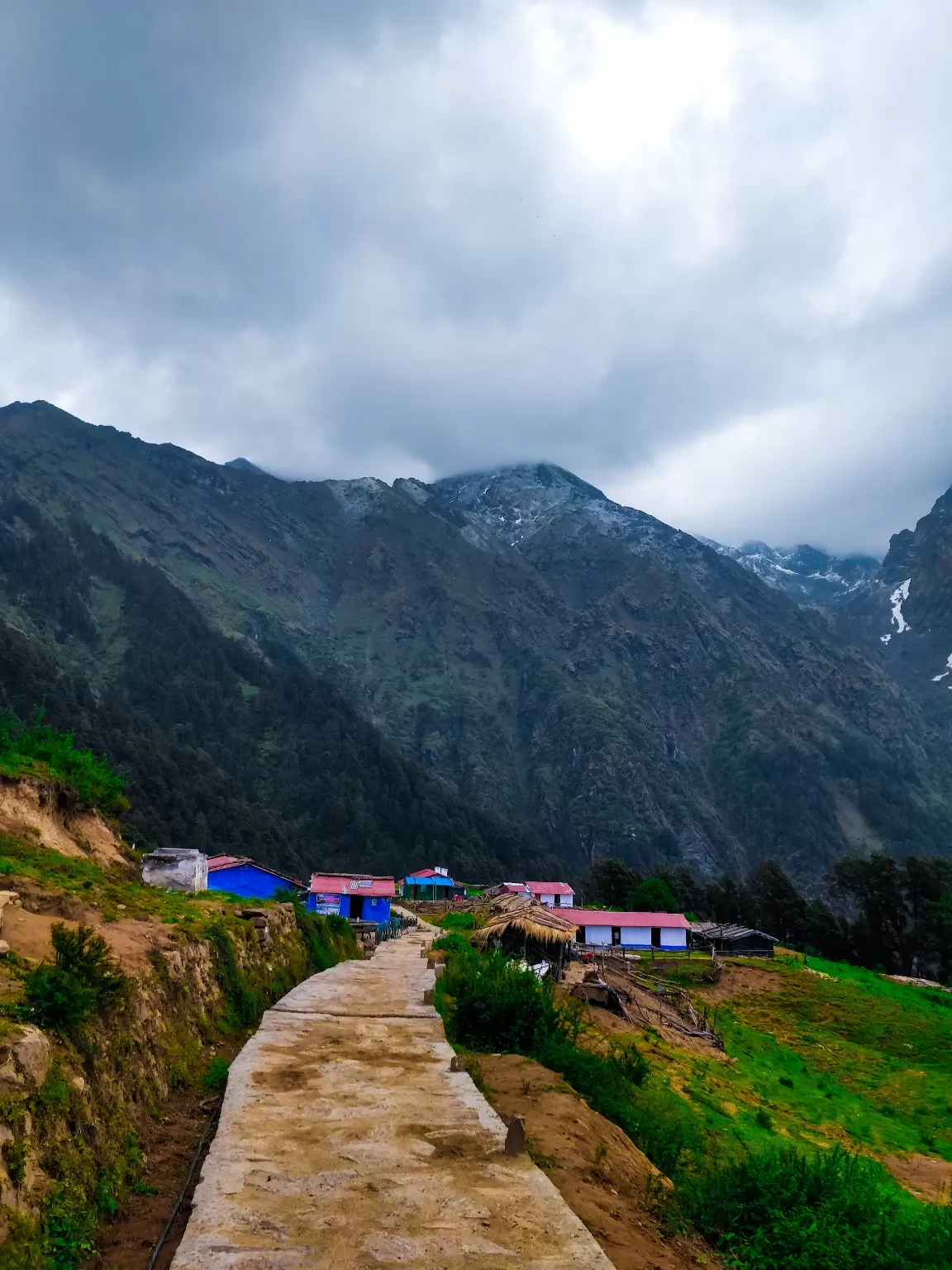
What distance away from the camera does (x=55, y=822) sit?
2198 cm

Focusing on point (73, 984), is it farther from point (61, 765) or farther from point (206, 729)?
point (206, 729)

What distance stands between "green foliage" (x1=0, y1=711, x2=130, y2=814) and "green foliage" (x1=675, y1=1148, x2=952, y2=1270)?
20.5m

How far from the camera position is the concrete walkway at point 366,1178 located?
5.22 meters

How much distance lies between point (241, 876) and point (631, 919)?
1240 inches

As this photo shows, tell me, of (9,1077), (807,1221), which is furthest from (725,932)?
(9,1077)

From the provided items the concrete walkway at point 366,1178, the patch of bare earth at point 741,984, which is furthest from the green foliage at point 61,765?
the patch of bare earth at point 741,984

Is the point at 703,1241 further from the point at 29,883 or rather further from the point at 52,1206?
the point at 29,883

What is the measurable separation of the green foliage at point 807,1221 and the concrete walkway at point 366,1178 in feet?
7.95

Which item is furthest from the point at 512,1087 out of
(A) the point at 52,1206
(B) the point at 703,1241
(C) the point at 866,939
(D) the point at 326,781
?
(D) the point at 326,781

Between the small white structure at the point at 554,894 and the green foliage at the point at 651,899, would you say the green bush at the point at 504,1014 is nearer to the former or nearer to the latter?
the green foliage at the point at 651,899

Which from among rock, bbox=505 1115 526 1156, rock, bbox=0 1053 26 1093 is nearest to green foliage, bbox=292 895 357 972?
rock, bbox=505 1115 526 1156

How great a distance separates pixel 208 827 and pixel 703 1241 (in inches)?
4912

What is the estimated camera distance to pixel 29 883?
11.9m

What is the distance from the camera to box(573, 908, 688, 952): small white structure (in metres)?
61.5
